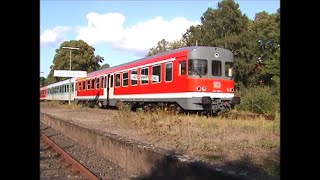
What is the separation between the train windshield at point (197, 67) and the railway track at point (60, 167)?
21.7ft

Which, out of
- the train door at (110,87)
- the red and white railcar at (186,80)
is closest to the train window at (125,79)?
the red and white railcar at (186,80)

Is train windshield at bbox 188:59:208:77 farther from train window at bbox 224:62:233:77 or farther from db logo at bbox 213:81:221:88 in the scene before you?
train window at bbox 224:62:233:77

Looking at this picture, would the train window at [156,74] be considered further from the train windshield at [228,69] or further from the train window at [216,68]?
the train windshield at [228,69]

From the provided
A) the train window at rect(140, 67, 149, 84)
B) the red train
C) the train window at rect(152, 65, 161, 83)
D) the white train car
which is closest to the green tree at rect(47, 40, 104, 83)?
the white train car

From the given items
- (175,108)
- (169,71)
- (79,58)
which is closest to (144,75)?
(169,71)

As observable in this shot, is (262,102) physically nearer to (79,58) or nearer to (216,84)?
(216,84)

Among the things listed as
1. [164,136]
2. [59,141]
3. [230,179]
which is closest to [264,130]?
[164,136]

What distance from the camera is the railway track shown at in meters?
7.84

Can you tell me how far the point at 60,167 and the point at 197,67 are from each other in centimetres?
849
